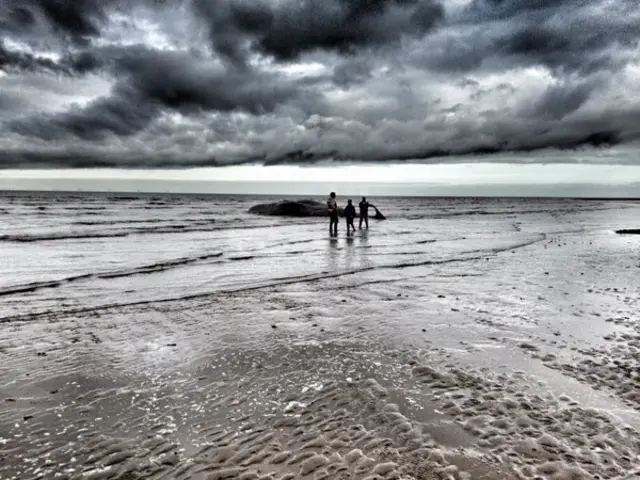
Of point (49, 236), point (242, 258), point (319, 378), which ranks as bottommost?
point (242, 258)

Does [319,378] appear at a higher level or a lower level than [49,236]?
higher

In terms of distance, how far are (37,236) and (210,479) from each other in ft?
87.1

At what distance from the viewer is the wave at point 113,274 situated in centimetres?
1112

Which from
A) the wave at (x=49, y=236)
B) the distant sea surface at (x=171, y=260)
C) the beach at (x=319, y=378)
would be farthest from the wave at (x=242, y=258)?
the wave at (x=49, y=236)

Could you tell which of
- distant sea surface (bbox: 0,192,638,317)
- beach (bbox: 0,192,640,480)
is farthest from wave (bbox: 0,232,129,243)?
beach (bbox: 0,192,640,480)

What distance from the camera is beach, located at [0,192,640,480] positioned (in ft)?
12.7

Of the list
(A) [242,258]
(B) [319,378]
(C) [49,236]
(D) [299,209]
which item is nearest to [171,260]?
(A) [242,258]

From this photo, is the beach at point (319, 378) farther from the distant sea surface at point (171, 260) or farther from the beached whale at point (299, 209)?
the beached whale at point (299, 209)

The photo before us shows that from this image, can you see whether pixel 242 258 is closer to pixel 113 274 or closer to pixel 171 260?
pixel 171 260

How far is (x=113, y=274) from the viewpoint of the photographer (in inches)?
525

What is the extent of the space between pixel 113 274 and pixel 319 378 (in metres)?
10.2

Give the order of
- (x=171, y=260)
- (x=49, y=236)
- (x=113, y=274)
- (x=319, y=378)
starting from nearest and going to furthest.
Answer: (x=319, y=378) < (x=113, y=274) < (x=171, y=260) < (x=49, y=236)

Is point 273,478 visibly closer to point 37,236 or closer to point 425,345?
point 425,345

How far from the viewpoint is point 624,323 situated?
802 cm
